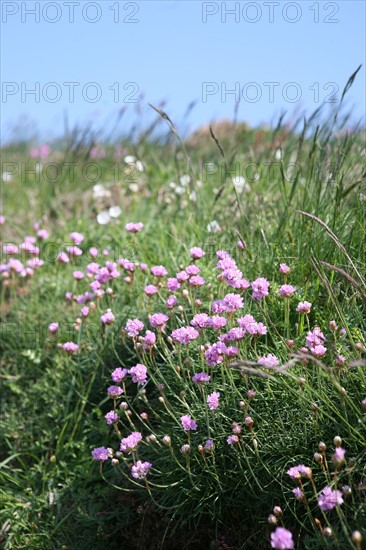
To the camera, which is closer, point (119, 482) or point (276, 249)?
point (119, 482)

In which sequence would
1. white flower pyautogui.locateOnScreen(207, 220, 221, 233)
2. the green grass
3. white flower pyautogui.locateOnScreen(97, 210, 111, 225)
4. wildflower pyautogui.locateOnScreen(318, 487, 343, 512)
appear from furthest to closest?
white flower pyautogui.locateOnScreen(97, 210, 111, 225) < white flower pyautogui.locateOnScreen(207, 220, 221, 233) < the green grass < wildflower pyautogui.locateOnScreen(318, 487, 343, 512)

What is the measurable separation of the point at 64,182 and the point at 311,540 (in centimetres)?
503

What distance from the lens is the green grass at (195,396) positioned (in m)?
2.52

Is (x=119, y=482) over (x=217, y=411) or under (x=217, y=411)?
under

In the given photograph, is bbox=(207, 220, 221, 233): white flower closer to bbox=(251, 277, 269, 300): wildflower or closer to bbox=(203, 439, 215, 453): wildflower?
bbox=(251, 277, 269, 300): wildflower

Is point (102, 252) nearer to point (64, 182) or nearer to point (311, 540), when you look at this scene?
point (64, 182)

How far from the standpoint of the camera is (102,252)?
15.2ft

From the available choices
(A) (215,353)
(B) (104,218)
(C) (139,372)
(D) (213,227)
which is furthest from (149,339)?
(B) (104,218)

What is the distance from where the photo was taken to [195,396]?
107 inches

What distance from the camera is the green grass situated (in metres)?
2.52

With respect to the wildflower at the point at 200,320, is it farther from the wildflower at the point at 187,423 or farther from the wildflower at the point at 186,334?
the wildflower at the point at 187,423

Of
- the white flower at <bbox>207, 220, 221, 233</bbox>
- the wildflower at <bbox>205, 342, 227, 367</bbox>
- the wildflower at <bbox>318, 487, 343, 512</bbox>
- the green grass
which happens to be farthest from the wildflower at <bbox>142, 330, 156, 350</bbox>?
the white flower at <bbox>207, 220, 221, 233</bbox>

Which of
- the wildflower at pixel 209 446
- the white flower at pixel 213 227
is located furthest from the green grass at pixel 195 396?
the wildflower at pixel 209 446

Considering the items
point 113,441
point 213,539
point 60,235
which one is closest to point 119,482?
point 113,441
